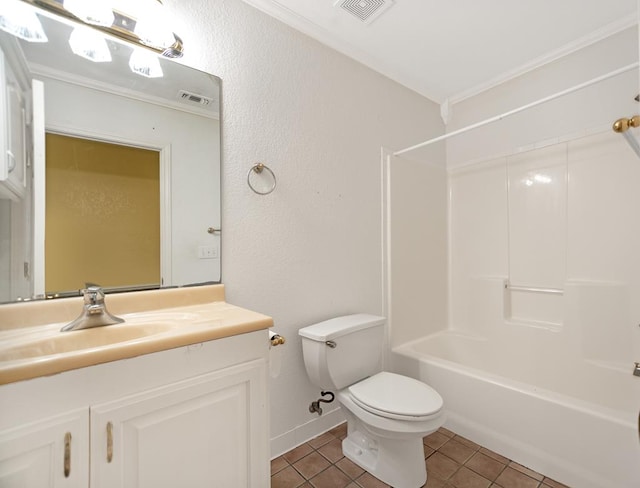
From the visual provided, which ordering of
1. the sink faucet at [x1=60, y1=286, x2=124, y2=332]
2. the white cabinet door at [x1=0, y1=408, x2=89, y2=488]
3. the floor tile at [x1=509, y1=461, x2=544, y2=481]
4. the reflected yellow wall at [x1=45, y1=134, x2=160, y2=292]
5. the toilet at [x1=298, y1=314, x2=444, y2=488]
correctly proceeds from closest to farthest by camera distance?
the white cabinet door at [x1=0, y1=408, x2=89, y2=488]
the sink faucet at [x1=60, y1=286, x2=124, y2=332]
the reflected yellow wall at [x1=45, y1=134, x2=160, y2=292]
the toilet at [x1=298, y1=314, x2=444, y2=488]
the floor tile at [x1=509, y1=461, x2=544, y2=481]

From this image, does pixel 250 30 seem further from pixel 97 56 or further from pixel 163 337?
pixel 163 337

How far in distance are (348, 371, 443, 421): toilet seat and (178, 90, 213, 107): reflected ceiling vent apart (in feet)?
5.16

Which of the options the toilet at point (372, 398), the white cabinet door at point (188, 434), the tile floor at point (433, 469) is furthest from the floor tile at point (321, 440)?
the white cabinet door at point (188, 434)

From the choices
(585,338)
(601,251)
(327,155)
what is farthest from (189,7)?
(585,338)

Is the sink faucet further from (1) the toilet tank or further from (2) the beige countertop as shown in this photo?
(1) the toilet tank

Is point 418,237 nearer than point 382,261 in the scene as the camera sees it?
No

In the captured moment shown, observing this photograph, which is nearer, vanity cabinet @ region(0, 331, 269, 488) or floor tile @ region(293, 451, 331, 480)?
vanity cabinet @ region(0, 331, 269, 488)

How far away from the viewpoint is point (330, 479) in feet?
4.77

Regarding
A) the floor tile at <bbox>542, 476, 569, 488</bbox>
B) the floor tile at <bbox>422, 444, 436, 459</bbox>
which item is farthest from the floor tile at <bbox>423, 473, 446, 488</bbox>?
the floor tile at <bbox>542, 476, 569, 488</bbox>

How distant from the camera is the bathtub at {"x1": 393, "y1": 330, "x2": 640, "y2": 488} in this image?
4.23 ft

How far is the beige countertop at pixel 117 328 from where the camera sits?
694 millimetres

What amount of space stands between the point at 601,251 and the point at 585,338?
21.6 inches

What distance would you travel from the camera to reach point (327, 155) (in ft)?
6.06

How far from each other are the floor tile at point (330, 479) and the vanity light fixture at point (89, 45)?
204 centimetres
